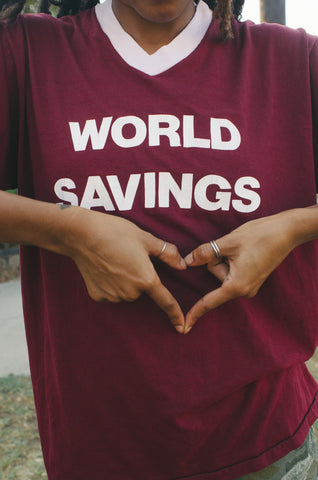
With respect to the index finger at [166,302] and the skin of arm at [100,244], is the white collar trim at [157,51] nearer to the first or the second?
the skin of arm at [100,244]

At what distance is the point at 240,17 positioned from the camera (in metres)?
1.57

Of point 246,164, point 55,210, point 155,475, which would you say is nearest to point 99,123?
point 55,210

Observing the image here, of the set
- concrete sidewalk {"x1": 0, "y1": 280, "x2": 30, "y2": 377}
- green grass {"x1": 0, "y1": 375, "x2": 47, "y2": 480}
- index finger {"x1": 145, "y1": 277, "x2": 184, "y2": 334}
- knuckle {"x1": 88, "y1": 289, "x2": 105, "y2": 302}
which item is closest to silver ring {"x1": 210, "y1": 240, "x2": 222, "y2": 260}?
index finger {"x1": 145, "y1": 277, "x2": 184, "y2": 334}

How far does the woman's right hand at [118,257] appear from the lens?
1.18 metres

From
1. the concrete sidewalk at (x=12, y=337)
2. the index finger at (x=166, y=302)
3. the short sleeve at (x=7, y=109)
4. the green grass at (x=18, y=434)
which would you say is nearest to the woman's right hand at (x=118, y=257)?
the index finger at (x=166, y=302)

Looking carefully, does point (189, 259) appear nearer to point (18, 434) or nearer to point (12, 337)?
point (18, 434)

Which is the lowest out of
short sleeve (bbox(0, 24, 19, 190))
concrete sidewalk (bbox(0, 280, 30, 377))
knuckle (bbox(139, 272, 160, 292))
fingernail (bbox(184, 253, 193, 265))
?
concrete sidewalk (bbox(0, 280, 30, 377))

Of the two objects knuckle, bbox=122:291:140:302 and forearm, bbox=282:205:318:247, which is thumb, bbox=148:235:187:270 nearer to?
knuckle, bbox=122:291:140:302

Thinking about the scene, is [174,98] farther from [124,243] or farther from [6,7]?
[6,7]

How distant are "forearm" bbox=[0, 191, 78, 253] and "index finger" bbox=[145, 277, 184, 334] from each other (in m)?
0.23

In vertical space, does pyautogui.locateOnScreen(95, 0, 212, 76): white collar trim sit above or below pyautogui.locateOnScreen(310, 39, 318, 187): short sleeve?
above

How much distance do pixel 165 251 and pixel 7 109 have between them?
51 centimetres

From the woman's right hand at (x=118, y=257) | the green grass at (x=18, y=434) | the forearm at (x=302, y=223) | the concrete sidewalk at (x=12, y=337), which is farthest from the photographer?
the concrete sidewalk at (x=12, y=337)

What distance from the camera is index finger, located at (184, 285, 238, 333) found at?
47.9 inches
